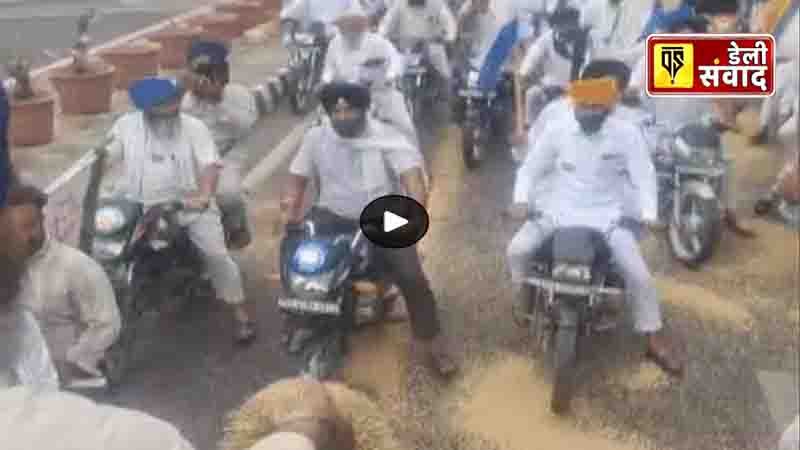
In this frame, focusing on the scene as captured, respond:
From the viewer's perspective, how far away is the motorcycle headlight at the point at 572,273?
2.51 m

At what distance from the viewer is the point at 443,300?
90.8 inches

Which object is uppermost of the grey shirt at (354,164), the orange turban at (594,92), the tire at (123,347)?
the orange turban at (594,92)

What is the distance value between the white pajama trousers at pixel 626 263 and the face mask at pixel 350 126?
64 cm

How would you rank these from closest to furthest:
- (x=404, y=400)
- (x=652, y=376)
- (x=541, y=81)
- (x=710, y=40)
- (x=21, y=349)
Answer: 1. (x=710, y=40)
2. (x=21, y=349)
3. (x=541, y=81)
4. (x=404, y=400)
5. (x=652, y=376)

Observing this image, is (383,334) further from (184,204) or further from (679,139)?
(679,139)

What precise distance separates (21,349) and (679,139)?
5.39ft

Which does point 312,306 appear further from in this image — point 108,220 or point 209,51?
point 209,51

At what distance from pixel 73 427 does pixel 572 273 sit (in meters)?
1.69

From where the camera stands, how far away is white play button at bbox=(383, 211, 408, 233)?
1327 mm

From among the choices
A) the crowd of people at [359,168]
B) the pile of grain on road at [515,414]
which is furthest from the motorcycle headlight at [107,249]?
the pile of grain on road at [515,414]

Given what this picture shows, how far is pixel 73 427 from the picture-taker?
3.26ft

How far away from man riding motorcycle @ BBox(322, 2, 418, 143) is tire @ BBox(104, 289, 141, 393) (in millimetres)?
617

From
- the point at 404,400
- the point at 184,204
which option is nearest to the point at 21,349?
the point at 184,204

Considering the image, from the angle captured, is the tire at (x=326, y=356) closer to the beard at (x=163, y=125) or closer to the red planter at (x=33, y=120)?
the beard at (x=163, y=125)
